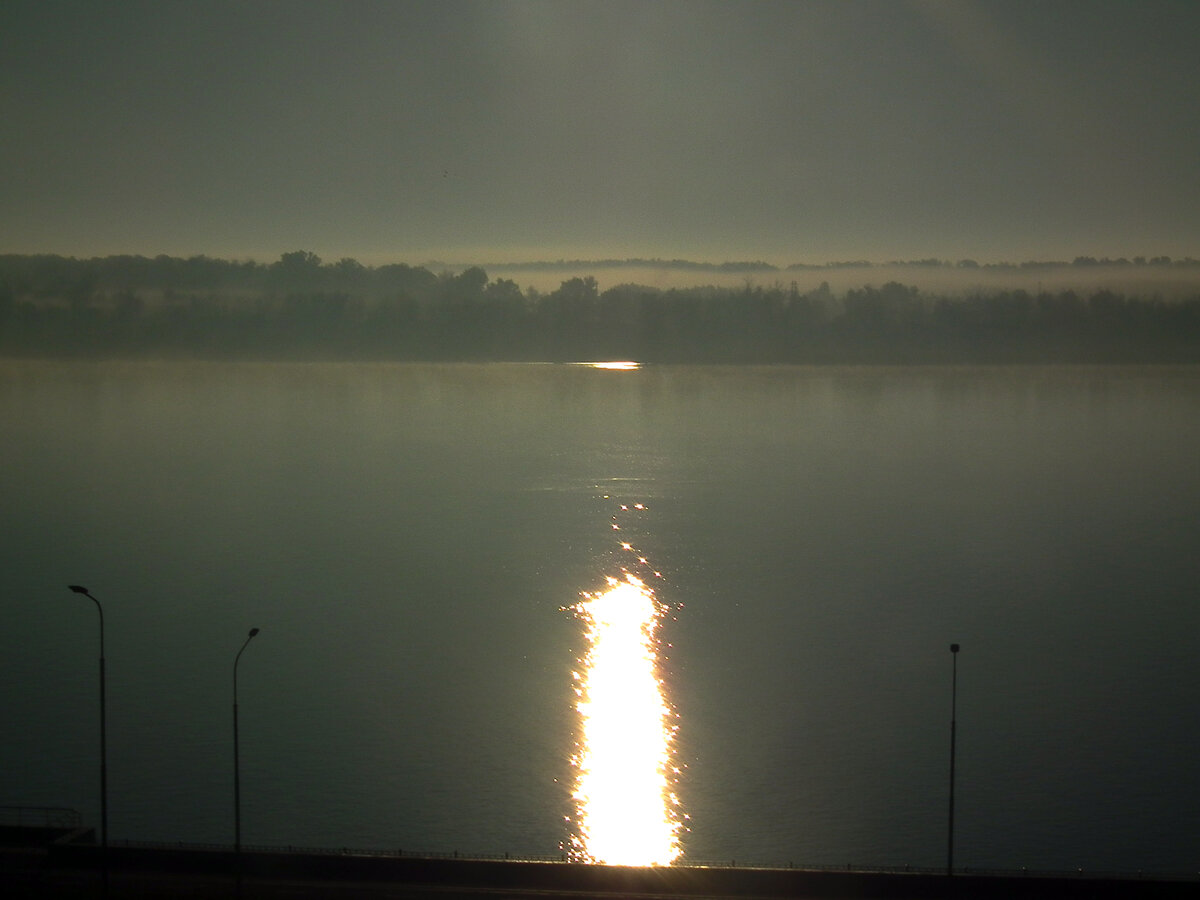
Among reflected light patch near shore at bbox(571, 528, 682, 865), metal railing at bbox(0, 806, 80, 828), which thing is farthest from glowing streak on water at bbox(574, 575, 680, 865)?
metal railing at bbox(0, 806, 80, 828)

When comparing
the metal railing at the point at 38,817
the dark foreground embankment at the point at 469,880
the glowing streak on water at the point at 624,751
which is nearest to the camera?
the dark foreground embankment at the point at 469,880

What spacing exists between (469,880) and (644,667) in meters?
28.0

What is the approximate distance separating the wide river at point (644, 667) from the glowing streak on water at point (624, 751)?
51 centimetres

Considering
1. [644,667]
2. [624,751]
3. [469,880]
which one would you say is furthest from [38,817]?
[644,667]

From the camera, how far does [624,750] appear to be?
36625 mm

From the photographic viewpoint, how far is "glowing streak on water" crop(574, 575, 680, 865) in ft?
95.3

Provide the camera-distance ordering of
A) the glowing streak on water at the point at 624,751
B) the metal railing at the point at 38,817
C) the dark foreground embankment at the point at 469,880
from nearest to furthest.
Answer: the dark foreground embankment at the point at 469,880 < the metal railing at the point at 38,817 < the glowing streak on water at the point at 624,751

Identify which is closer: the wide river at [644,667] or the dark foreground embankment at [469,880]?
the dark foreground embankment at [469,880]

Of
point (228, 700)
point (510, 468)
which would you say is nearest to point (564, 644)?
point (228, 700)

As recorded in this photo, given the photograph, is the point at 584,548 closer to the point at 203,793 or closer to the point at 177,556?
the point at 177,556

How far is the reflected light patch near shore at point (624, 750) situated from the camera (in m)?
29.0

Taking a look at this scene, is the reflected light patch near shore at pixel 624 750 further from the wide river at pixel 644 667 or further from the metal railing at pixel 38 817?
the metal railing at pixel 38 817

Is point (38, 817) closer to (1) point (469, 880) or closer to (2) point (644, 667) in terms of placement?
(1) point (469, 880)

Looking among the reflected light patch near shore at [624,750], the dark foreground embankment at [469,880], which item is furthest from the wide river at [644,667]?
the dark foreground embankment at [469,880]
